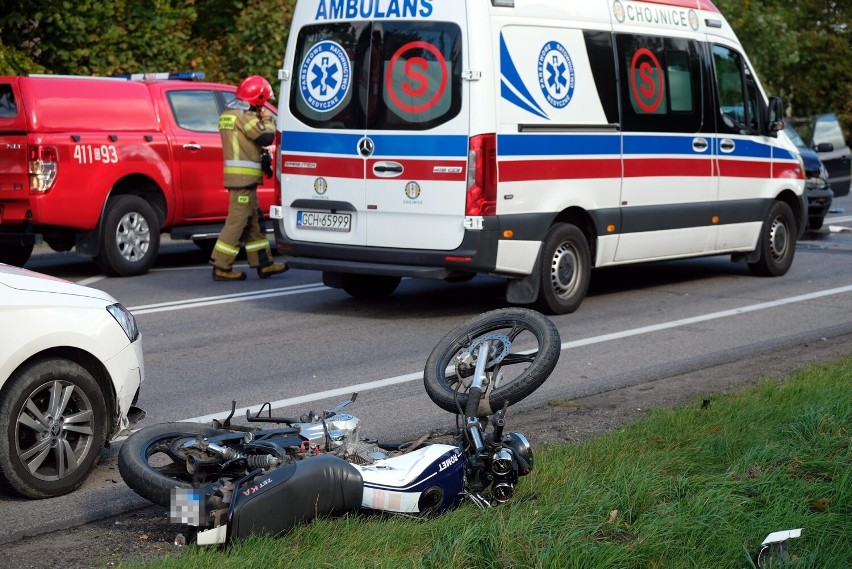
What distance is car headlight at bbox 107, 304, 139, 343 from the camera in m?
5.98

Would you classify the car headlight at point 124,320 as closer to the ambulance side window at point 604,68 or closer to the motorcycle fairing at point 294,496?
the motorcycle fairing at point 294,496

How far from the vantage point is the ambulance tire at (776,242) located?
43.2 ft

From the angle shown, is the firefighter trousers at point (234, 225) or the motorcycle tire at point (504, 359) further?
the firefighter trousers at point (234, 225)

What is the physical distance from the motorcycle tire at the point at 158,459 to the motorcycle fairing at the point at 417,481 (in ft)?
1.94

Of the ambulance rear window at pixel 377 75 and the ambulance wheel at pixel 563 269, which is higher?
the ambulance rear window at pixel 377 75

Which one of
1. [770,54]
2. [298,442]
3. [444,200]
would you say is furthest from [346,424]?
[770,54]

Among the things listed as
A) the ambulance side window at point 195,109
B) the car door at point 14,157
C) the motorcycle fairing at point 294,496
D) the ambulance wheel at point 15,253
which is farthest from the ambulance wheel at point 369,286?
the motorcycle fairing at point 294,496

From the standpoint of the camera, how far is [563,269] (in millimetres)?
10664

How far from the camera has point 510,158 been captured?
984cm

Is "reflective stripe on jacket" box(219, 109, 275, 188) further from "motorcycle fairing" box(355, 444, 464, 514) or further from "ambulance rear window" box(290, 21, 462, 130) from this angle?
"motorcycle fairing" box(355, 444, 464, 514)

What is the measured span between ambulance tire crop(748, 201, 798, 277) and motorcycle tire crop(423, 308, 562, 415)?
7.52 m

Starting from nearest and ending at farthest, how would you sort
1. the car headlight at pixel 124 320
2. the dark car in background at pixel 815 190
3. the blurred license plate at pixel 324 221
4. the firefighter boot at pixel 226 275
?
the car headlight at pixel 124 320 → the blurred license plate at pixel 324 221 → the firefighter boot at pixel 226 275 → the dark car in background at pixel 815 190

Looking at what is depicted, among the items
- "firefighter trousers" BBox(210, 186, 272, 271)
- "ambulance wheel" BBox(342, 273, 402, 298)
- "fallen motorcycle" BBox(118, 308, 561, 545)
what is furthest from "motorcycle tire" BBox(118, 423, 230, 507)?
"firefighter trousers" BBox(210, 186, 272, 271)

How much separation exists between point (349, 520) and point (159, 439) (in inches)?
36.8
